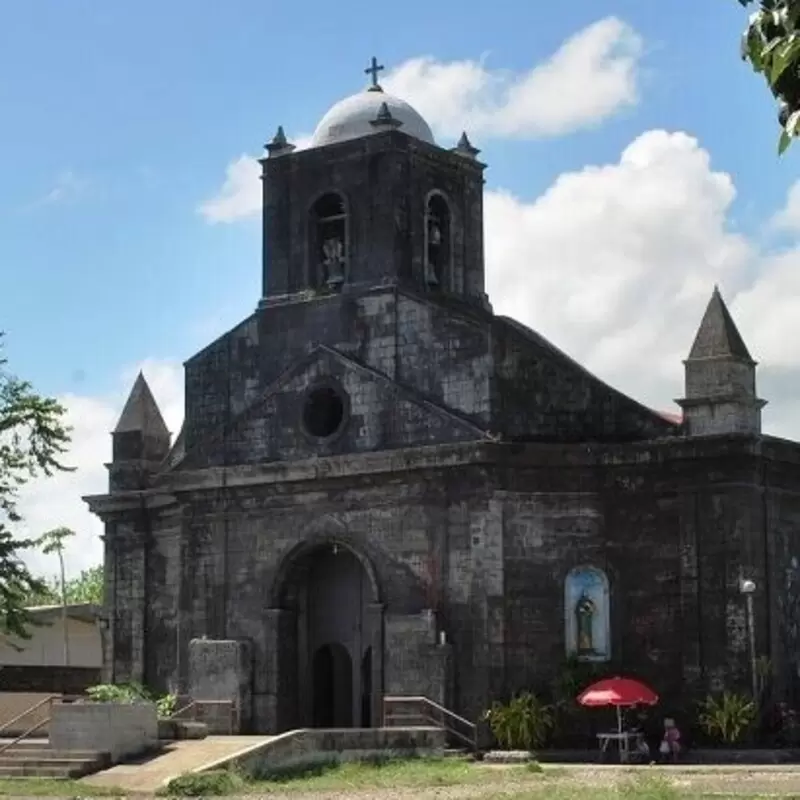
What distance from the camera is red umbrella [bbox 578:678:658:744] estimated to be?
27.5m

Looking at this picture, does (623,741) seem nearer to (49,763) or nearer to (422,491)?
(422,491)

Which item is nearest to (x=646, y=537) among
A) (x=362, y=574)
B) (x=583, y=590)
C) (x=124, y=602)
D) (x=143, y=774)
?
(x=583, y=590)

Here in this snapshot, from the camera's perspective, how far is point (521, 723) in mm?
29078

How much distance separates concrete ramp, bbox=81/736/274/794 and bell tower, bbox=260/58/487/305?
10292mm

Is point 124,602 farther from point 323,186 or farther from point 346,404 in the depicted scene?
point 323,186

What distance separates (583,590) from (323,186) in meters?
10.5

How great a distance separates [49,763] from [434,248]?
553 inches

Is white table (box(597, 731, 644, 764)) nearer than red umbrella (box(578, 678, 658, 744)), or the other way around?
red umbrella (box(578, 678, 658, 744))

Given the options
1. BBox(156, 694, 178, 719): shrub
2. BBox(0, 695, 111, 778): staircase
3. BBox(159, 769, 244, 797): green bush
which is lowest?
BBox(159, 769, 244, 797): green bush

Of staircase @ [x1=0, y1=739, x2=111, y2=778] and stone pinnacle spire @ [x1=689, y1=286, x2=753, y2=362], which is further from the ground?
stone pinnacle spire @ [x1=689, y1=286, x2=753, y2=362]

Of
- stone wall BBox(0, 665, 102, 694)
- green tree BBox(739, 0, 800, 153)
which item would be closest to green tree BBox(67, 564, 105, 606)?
stone wall BBox(0, 665, 102, 694)

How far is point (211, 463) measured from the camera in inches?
1347

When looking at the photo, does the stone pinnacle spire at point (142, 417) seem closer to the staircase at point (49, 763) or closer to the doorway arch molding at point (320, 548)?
the doorway arch molding at point (320, 548)

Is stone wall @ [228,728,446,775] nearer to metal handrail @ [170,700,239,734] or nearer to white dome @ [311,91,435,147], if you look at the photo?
metal handrail @ [170,700,239,734]
